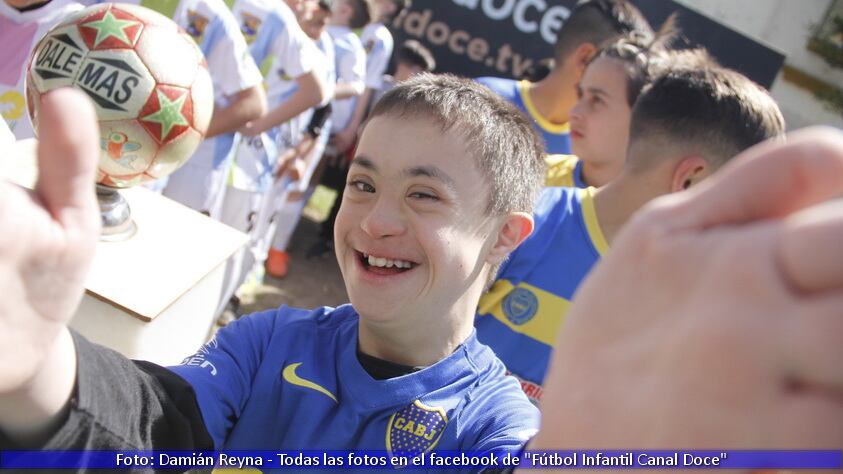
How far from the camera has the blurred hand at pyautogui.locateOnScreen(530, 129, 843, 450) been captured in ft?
1.74

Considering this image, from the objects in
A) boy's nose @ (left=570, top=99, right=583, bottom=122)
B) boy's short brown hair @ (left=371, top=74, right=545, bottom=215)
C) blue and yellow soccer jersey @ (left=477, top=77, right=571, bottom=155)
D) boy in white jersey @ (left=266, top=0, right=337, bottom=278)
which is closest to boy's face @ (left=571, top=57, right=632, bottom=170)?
boy's nose @ (left=570, top=99, right=583, bottom=122)

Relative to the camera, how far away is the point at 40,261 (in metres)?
0.78

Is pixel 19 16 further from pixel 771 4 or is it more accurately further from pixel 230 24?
pixel 771 4

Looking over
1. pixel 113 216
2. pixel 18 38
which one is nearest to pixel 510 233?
pixel 113 216

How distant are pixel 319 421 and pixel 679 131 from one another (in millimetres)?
1556

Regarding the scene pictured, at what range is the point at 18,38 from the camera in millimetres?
2305

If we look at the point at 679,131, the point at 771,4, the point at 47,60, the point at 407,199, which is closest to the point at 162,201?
the point at 47,60

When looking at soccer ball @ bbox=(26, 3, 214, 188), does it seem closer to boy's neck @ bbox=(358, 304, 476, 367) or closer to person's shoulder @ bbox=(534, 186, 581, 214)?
boy's neck @ bbox=(358, 304, 476, 367)

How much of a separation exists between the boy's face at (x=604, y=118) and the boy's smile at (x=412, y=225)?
1.42 meters

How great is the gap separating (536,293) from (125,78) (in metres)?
1.33

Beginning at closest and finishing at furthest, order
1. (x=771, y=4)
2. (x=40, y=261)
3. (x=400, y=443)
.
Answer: (x=40, y=261)
(x=400, y=443)
(x=771, y=4)

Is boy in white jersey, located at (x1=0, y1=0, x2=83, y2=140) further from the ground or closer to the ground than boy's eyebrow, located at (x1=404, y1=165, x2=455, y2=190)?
closer to the ground

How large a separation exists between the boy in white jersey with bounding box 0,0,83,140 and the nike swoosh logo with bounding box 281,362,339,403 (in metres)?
1.60

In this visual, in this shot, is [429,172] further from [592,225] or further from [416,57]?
[416,57]
